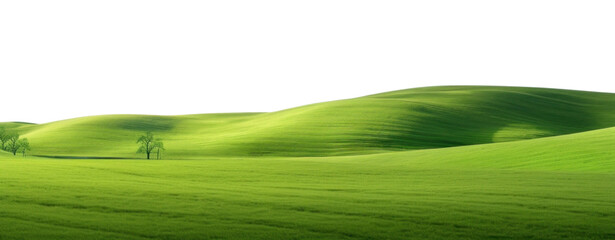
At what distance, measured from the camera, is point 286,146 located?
64875mm

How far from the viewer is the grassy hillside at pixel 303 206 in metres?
11.7

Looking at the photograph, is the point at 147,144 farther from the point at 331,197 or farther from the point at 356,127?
the point at 331,197

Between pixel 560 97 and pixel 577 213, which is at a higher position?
pixel 560 97

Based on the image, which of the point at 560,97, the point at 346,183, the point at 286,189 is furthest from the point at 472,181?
the point at 560,97

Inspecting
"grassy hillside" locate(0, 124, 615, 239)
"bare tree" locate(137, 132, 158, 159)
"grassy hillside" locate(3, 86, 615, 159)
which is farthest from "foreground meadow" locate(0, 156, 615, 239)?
"bare tree" locate(137, 132, 158, 159)

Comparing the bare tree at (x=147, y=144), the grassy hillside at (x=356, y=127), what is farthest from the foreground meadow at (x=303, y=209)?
the bare tree at (x=147, y=144)

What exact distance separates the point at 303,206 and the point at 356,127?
5817 centimetres

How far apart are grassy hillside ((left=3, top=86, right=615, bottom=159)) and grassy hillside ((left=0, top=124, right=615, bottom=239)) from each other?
3953 centimetres

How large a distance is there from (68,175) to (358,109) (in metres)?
63.1

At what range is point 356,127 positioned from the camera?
72062 mm

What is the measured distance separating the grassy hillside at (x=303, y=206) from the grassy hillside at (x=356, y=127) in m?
39.5

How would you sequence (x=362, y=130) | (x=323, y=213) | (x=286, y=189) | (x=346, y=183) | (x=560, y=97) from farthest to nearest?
1. (x=560, y=97)
2. (x=362, y=130)
3. (x=346, y=183)
4. (x=286, y=189)
5. (x=323, y=213)

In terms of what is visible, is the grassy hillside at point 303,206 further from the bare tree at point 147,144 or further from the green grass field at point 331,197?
the bare tree at point 147,144

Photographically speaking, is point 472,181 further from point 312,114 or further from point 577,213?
point 312,114
